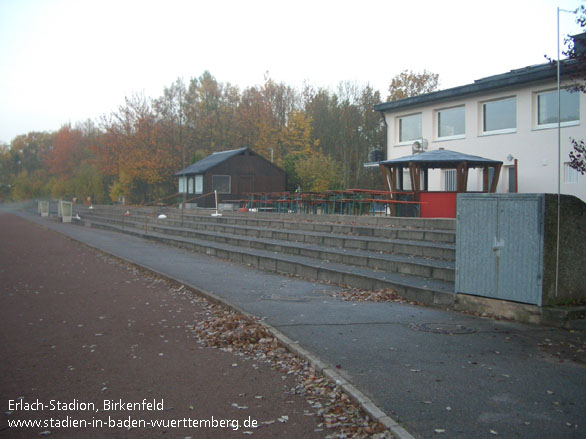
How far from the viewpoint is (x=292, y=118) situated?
5038 cm

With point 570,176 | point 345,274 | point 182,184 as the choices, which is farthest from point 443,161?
point 182,184

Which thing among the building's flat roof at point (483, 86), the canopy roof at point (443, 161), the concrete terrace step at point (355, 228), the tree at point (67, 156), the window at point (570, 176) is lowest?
the concrete terrace step at point (355, 228)

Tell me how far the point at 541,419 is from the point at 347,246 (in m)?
10.5

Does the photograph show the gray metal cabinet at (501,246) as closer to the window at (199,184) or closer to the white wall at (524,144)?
the white wall at (524,144)

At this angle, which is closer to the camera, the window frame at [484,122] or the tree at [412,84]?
the window frame at [484,122]

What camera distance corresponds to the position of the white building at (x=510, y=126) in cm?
1912

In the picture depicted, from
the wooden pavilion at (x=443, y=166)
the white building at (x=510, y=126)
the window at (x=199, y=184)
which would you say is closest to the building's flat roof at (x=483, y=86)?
the white building at (x=510, y=126)

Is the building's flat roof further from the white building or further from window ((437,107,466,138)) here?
window ((437,107,466,138))

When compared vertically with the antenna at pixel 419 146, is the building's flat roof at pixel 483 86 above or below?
above

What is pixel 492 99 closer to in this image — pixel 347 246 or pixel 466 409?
pixel 347 246

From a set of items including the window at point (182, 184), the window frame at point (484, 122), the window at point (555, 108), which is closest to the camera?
the window at point (555, 108)

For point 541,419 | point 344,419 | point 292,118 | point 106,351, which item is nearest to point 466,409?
point 541,419

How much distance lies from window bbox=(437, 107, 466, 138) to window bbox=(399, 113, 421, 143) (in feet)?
4.11

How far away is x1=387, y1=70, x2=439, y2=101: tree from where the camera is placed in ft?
167
